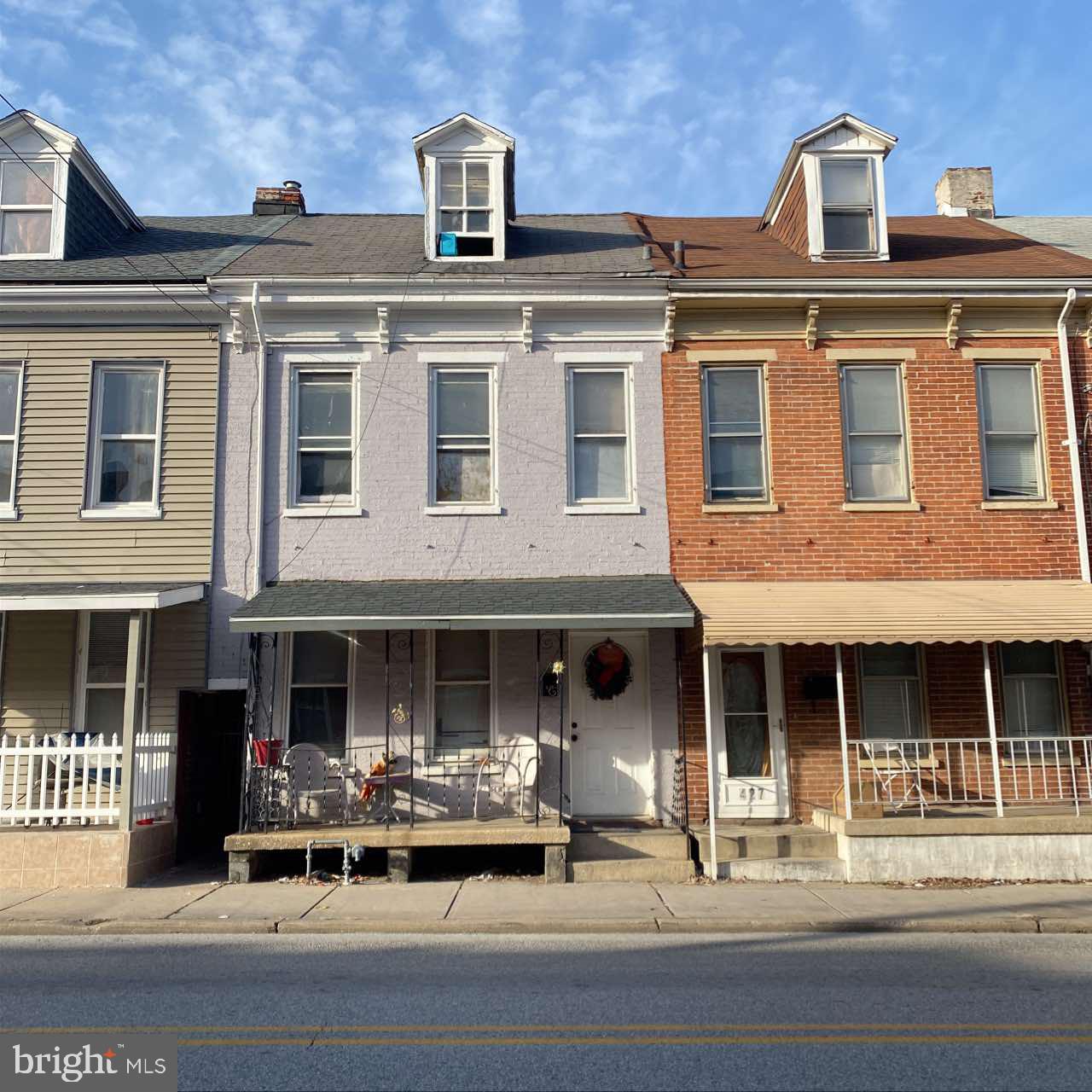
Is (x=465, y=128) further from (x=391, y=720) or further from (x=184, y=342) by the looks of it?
(x=391, y=720)

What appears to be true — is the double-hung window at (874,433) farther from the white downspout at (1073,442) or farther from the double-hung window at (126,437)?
the double-hung window at (126,437)

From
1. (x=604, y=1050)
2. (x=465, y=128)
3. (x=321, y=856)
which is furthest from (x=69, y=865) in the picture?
(x=465, y=128)

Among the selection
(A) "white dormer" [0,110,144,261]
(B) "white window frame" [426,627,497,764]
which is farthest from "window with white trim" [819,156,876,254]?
(A) "white dormer" [0,110,144,261]

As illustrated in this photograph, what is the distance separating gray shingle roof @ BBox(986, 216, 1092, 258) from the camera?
15523 mm

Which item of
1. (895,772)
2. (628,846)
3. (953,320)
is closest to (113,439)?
A: (628,846)

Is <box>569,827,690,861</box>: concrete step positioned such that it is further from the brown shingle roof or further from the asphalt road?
the brown shingle roof

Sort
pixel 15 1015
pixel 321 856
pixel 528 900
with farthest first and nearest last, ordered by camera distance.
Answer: pixel 321 856 < pixel 528 900 < pixel 15 1015

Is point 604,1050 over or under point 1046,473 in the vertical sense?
under

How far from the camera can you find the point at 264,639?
38.3 feet

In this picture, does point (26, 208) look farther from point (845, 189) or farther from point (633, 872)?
point (633, 872)

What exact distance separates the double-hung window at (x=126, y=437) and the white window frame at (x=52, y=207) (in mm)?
Result: 2357

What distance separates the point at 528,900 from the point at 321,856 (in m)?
2.90

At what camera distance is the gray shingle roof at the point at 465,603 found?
10.5 meters

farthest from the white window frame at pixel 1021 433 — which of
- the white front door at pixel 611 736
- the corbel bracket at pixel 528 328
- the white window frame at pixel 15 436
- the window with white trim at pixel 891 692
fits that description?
the white window frame at pixel 15 436
